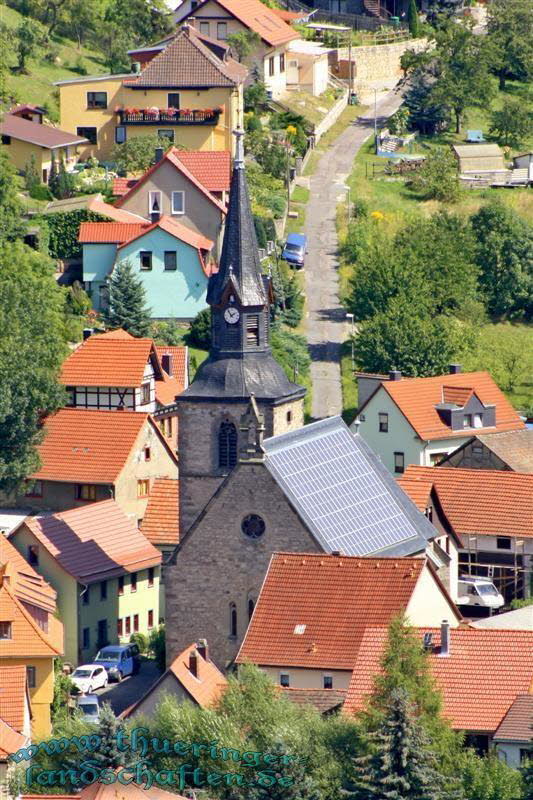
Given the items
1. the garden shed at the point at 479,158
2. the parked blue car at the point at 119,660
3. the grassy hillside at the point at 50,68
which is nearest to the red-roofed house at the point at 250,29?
the grassy hillside at the point at 50,68

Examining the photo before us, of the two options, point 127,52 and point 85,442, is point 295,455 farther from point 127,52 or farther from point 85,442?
point 127,52

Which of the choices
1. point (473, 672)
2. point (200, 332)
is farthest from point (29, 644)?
point (200, 332)

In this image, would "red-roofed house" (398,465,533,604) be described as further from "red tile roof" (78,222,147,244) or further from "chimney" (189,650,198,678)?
"red tile roof" (78,222,147,244)

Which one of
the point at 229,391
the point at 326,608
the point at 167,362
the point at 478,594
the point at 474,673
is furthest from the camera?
the point at 167,362

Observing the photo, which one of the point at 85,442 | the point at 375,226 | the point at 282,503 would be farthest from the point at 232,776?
the point at 375,226

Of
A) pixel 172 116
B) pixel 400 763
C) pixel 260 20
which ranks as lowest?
pixel 400 763

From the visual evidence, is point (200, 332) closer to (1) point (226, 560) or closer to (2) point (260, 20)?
(1) point (226, 560)
